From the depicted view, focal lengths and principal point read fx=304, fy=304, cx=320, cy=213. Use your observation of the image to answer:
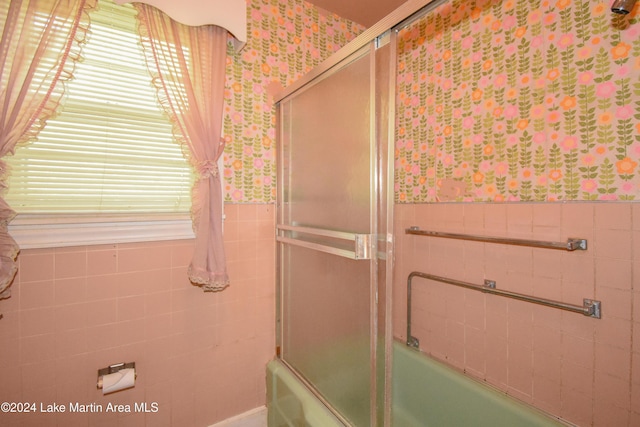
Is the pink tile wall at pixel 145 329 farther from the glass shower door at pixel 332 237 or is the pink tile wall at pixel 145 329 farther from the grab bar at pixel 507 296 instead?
the grab bar at pixel 507 296

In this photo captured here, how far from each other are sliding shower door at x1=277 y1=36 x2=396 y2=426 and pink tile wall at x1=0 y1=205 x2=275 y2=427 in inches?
7.6

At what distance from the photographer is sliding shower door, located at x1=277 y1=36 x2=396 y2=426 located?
1.04 m

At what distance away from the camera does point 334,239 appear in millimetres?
1258

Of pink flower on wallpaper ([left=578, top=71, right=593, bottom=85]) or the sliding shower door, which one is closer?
the sliding shower door

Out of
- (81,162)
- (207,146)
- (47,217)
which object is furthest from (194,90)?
(47,217)

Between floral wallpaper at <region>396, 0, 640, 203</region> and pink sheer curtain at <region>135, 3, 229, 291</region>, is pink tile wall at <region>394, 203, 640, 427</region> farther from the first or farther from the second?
pink sheer curtain at <region>135, 3, 229, 291</region>

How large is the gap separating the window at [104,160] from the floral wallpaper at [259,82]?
30cm

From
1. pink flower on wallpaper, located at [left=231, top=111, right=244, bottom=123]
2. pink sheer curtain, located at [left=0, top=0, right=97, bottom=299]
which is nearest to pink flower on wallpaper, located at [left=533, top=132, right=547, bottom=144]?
pink flower on wallpaper, located at [left=231, top=111, right=244, bottom=123]

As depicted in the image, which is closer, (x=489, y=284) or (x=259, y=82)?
(x=489, y=284)

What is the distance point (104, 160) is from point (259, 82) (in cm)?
89

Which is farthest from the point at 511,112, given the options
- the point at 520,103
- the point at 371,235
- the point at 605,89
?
the point at 371,235

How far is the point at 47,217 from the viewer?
1.23m

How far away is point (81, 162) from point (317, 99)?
1048mm

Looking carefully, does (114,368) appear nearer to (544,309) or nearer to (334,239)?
(334,239)
